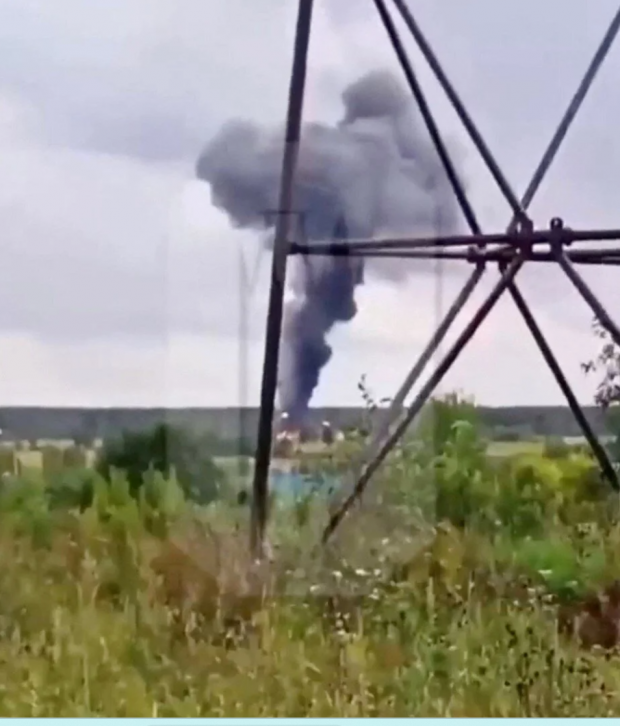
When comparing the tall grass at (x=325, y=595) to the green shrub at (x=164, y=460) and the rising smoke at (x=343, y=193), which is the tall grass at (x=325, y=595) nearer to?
the green shrub at (x=164, y=460)

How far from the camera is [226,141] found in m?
0.98

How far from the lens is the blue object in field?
0.97 m

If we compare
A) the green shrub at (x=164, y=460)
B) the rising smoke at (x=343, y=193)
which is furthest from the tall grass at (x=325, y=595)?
the rising smoke at (x=343, y=193)

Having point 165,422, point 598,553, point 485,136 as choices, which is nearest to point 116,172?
point 165,422

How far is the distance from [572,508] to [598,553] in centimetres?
5

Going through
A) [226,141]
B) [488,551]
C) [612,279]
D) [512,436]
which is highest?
[226,141]

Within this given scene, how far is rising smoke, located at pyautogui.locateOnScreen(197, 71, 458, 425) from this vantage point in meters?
0.98

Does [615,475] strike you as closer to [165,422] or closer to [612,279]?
[612,279]

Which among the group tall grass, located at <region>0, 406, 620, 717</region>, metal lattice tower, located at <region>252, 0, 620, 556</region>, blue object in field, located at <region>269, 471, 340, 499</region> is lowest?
tall grass, located at <region>0, 406, 620, 717</region>

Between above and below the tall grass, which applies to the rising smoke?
above

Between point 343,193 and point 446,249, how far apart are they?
11 cm

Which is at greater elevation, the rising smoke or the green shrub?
the rising smoke

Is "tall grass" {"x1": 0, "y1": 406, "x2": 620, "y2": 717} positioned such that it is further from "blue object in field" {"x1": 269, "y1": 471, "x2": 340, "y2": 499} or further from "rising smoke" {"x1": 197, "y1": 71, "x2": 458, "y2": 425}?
"rising smoke" {"x1": 197, "y1": 71, "x2": 458, "y2": 425}

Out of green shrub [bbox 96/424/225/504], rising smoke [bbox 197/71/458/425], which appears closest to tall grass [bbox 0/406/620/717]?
green shrub [bbox 96/424/225/504]
